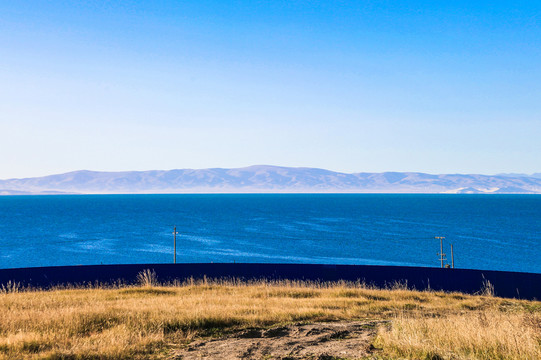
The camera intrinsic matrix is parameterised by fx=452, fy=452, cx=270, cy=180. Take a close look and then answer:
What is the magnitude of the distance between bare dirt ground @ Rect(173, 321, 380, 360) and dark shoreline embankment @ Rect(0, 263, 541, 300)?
1156cm

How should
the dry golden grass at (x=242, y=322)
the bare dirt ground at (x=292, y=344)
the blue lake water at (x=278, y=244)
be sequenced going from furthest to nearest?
the blue lake water at (x=278, y=244)
the bare dirt ground at (x=292, y=344)
the dry golden grass at (x=242, y=322)

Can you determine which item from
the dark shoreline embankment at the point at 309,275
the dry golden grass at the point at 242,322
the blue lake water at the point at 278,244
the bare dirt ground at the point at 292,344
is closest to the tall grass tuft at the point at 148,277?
the dark shoreline embankment at the point at 309,275

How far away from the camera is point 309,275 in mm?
22672

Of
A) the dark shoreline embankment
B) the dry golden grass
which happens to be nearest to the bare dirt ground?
the dry golden grass

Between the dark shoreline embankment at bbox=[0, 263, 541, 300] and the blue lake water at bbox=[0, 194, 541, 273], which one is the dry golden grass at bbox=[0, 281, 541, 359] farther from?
the blue lake water at bbox=[0, 194, 541, 273]

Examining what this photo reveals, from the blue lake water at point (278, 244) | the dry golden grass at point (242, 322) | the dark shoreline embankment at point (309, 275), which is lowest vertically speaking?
the blue lake water at point (278, 244)

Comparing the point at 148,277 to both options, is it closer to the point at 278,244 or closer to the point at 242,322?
the point at 242,322

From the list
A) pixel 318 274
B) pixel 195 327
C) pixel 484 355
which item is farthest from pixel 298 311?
pixel 318 274

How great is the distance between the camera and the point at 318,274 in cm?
2256

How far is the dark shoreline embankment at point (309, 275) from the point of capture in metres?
21.0

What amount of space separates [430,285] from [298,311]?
36.5ft

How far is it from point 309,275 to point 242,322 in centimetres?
1111

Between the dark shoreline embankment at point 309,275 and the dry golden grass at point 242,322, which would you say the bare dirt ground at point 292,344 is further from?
the dark shoreline embankment at point 309,275

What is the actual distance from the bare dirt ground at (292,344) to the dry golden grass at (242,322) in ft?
1.59
